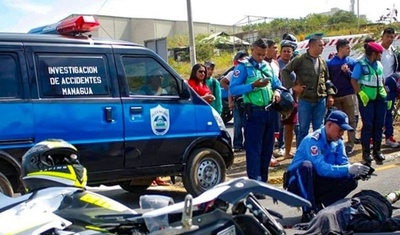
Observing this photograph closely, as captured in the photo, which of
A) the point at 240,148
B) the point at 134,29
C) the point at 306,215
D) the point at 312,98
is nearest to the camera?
the point at 306,215

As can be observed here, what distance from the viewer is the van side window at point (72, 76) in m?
6.00

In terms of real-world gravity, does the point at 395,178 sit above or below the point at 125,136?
below

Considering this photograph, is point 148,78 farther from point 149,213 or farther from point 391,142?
point 391,142

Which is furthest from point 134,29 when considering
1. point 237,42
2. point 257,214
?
point 257,214

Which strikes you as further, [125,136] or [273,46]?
[273,46]

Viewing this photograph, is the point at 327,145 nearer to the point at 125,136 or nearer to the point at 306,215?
the point at 306,215

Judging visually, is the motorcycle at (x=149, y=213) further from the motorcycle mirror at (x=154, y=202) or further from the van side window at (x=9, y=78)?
the van side window at (x=9, y=78)

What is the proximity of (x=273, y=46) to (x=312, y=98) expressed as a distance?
905 millimetres

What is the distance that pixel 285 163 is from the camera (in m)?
8.93

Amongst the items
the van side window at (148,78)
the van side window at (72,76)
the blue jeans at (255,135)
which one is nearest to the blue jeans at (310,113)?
the blue jeans at (255,135)

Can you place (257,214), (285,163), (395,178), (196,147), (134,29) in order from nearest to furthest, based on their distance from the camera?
(257,214) < (196,147) < (395,178) < (285,163) < (134,29)

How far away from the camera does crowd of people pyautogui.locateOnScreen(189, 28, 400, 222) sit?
18.2 ft

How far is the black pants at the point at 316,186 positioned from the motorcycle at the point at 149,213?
240 cm

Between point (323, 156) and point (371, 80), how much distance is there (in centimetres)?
322
